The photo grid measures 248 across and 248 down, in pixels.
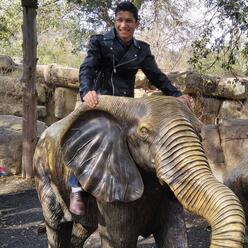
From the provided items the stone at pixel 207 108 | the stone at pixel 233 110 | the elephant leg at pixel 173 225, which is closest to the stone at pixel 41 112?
the stone at pixel 207 108

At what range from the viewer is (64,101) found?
12539 millimetres

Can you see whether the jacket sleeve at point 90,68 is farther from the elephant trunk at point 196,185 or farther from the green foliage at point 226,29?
the green foliage at point 226,29

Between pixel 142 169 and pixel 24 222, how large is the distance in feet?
12.4

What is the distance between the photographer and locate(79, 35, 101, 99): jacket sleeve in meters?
3.10

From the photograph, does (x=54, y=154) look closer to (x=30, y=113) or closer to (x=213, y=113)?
(x=30, y=113)

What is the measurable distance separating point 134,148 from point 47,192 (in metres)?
1.28

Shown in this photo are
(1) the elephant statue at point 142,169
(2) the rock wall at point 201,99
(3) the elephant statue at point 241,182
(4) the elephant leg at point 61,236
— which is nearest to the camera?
(1) the elephant statue at point 142,169

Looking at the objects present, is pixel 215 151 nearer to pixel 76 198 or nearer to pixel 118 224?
pixel 76 198

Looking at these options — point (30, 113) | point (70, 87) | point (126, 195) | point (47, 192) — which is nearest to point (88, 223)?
point (47, 192)

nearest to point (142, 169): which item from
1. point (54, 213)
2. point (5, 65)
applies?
point (54, 213)

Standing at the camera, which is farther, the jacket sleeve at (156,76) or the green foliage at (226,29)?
the green foliage at (226,29)

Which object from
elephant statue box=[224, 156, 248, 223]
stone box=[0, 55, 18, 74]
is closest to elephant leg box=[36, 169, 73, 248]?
elephant statue box=[224, 156, 248, 223]

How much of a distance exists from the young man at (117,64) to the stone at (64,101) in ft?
30.1

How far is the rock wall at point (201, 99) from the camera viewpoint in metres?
7.46
